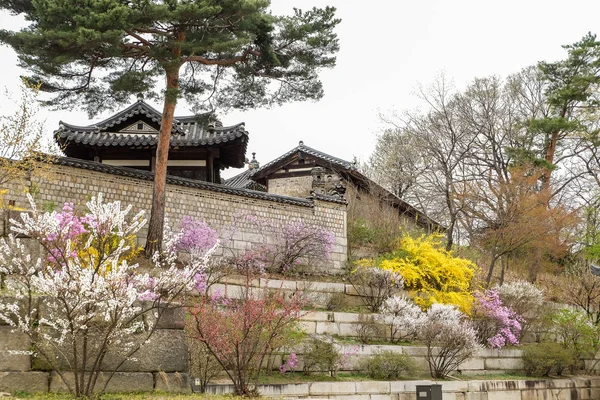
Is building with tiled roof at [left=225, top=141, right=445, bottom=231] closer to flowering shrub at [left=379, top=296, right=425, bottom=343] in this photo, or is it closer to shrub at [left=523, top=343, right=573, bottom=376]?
shrub at [left=523, top=343, right=573, bottom=376]

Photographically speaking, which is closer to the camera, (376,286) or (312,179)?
(376,286)

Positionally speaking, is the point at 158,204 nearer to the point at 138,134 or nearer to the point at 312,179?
the point at 138,134

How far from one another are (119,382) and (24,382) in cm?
111

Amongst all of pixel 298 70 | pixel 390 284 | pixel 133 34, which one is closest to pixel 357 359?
pixel 390 284

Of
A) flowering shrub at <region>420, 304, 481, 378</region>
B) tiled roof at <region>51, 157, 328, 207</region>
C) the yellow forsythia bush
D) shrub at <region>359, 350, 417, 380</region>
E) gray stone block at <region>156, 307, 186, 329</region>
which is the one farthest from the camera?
the yellow forsythia bush

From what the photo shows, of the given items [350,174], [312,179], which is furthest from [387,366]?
[350,174]

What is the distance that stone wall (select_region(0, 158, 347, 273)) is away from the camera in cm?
1678

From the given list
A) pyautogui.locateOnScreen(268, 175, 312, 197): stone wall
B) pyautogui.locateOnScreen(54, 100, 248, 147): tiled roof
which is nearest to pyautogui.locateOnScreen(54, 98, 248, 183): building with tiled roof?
pyautogui.locateOnScreen(54, 100, 248, 147): tiled roof

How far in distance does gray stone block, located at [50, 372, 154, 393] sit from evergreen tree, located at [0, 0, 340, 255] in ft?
27.7

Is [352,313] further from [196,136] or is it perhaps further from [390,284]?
[196,136]

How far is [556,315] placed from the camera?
20422 mm

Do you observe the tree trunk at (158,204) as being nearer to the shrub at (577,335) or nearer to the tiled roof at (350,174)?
the tiled roof at (350,174)

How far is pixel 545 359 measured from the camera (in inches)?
741

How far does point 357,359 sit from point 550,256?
16.2 m
